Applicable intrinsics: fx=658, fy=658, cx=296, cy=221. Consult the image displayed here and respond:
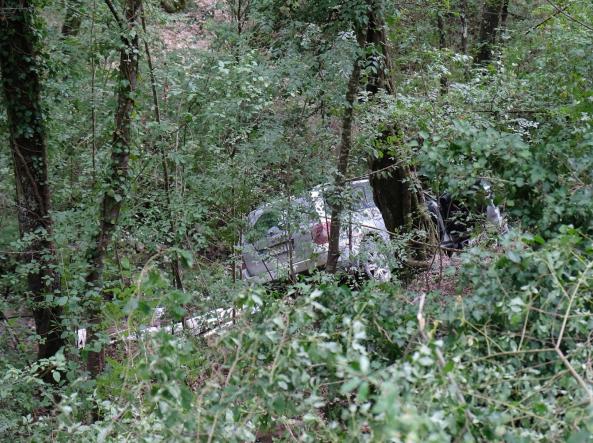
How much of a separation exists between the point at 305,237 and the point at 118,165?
2243mm

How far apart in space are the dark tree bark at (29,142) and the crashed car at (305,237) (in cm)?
220

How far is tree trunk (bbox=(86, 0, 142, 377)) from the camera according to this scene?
6.35m

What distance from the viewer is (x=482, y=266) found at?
342 centimetres

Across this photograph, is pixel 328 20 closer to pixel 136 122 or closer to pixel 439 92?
pixel 439 92

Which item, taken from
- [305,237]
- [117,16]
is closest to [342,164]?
[305,237]

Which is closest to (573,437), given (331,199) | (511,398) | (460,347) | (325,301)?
(511,398)

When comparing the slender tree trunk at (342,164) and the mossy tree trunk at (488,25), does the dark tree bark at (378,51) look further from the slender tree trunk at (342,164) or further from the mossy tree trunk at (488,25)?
the mossy tree trunk at (488,25)

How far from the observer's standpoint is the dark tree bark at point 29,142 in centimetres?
679

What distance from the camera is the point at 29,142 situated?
23.3ft

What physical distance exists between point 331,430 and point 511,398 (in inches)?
31.8

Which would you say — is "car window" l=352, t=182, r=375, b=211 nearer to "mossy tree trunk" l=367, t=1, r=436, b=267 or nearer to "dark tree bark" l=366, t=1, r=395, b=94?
"mossy tree trunk" l=367, t=1, r=436, b=267

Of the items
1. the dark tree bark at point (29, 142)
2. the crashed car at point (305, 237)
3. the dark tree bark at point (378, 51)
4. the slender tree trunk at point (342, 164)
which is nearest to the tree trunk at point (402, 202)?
the crashed car at point (305, 237)

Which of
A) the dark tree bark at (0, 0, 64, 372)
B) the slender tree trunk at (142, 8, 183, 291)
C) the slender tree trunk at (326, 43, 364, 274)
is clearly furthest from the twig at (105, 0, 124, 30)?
the slender tree trunk at (326, 43, 364, 274)

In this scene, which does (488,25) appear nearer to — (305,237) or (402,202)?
(402,202)
